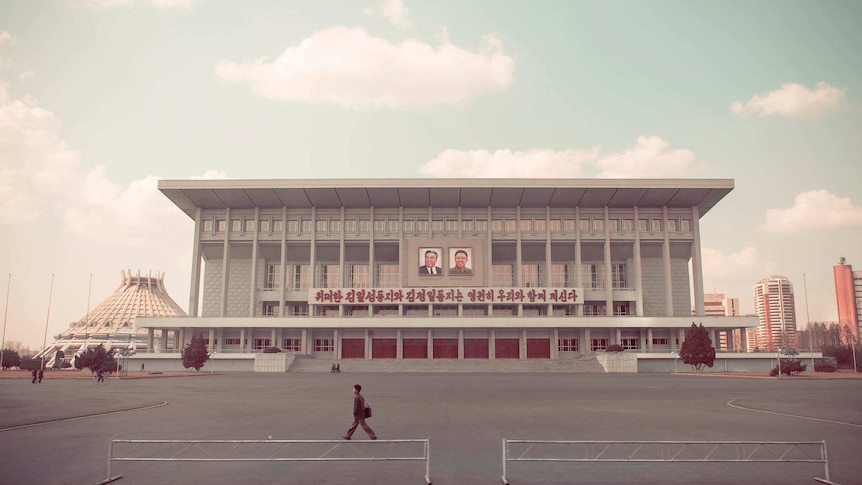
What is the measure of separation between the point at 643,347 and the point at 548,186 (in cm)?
2323

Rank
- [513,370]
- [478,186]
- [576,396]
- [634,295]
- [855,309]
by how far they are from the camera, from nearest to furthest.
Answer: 1. [576,396]
2. [513,370]
3. [478,186]
4. [634,295]
5. [855,309]

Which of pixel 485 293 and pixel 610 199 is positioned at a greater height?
pixel 610 199

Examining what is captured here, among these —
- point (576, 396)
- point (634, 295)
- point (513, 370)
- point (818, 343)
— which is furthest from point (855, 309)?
point (576, 396)

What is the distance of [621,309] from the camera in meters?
83.2

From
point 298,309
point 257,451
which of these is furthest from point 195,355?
point 257,451

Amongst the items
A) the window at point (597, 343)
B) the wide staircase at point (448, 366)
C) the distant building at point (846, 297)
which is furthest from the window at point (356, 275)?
the distant building at point (846, 297)

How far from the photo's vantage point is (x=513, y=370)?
65375 mm

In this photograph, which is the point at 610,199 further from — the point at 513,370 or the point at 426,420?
the point at 426,420

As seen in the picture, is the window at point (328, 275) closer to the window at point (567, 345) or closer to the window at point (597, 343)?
the window at point (567, 345)

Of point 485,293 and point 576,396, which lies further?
point 485,293

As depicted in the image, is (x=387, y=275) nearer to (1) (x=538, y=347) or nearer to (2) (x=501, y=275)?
(2) (x=501, y=275)

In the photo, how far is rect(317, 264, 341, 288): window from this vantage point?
278 feet

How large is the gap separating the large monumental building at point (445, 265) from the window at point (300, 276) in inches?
15.9

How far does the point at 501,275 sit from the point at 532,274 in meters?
4.52
